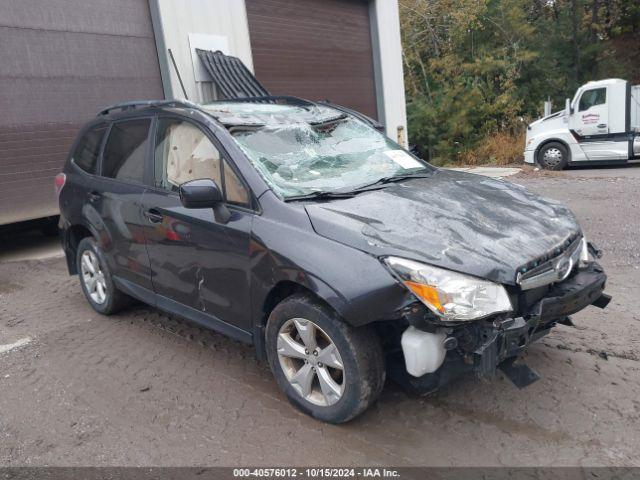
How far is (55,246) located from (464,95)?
18.6m

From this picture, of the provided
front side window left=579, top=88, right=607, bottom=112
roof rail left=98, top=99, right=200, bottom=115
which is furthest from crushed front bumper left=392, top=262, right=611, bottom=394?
front side window left=579, top=88, right=607, bottom=112

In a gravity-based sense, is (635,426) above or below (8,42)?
below

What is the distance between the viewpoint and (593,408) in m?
3.03

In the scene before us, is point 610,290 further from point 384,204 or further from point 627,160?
point 627,160

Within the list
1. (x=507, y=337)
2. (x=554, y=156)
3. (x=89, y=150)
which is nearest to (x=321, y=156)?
(x=507, y=337)

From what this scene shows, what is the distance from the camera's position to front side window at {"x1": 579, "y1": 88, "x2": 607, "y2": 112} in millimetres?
15062

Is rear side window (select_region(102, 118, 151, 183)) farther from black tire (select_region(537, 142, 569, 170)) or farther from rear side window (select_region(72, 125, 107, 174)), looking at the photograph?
black tire (select_region(537, 142, 569, 170))

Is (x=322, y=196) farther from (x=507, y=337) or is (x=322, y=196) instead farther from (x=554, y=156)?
(x=554, y=156)

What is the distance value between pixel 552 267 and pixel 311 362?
141 cm

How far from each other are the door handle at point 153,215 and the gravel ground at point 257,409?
103 centimetres

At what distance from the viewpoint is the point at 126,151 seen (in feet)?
14.3

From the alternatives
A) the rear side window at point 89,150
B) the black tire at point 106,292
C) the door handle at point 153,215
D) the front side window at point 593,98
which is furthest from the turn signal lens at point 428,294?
the front side window at point 593,98

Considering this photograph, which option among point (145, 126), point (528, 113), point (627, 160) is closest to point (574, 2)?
point (528, 113)

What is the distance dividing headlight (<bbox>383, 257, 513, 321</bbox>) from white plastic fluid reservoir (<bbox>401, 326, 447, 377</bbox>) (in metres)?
0.15
